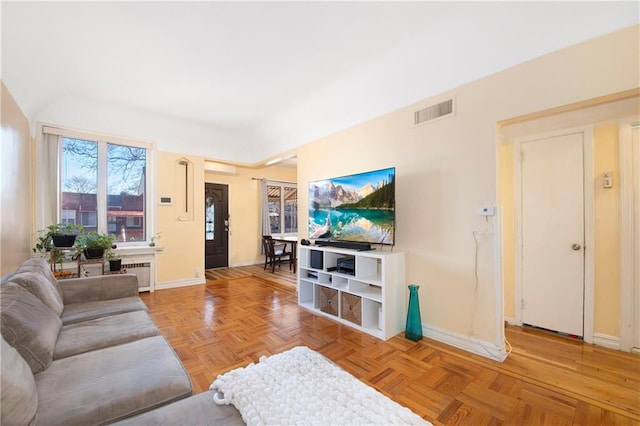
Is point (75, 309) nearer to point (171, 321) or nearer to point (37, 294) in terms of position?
point (37, 294)

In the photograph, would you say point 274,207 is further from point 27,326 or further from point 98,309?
point 27,326

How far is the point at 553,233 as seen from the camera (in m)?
2.73

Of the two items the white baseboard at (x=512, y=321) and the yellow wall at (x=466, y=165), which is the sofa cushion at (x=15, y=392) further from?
the white baseboard at (x=512, y=321)

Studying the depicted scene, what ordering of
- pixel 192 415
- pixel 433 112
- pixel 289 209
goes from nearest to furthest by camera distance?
pixel 192 415
pixel 433 112
pixel 289 209

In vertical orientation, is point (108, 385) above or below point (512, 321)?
above

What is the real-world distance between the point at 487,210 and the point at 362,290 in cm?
148

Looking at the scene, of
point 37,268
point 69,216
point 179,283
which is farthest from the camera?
point 179,283

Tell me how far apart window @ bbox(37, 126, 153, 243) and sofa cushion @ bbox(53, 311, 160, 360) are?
2801 mm

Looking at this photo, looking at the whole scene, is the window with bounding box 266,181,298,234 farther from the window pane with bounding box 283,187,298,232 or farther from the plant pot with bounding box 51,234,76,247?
the plant pot with bounding box 51,234,76,247

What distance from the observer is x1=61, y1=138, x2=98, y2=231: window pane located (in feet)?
12.8

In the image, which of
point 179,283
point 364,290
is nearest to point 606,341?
point 364,290

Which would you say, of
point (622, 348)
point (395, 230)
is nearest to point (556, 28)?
point (395, 230)

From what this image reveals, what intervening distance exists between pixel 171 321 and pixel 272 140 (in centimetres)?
324

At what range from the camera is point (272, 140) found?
4836mm
